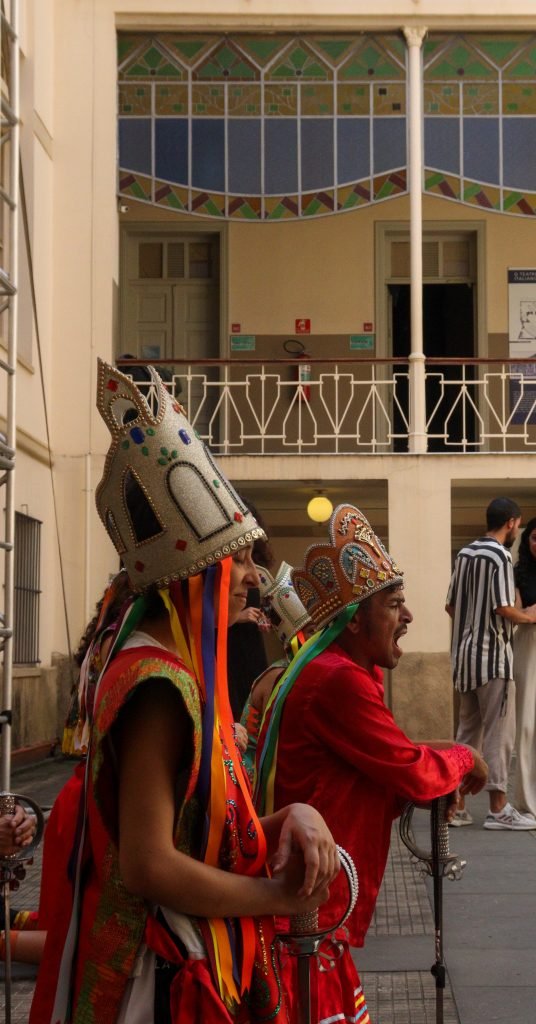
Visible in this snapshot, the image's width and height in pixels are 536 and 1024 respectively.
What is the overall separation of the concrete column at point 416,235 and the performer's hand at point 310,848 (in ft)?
41.9

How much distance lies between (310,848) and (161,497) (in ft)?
1.99

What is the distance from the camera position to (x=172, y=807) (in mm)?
2139

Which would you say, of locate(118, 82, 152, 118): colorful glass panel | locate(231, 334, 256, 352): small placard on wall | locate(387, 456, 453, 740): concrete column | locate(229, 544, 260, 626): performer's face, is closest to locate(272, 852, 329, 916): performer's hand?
locate(229, 544, 260, 626): performer's face

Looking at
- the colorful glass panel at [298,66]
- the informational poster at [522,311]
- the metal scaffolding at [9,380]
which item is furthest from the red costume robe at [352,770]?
the informational poster at [522,311]

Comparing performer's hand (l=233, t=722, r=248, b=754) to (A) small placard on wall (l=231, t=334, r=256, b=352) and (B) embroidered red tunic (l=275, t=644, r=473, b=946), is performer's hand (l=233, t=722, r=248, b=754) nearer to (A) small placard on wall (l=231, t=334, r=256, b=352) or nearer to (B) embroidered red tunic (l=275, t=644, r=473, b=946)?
(B) embroidered red tunic (l=275, t=644, r=473, b=946)

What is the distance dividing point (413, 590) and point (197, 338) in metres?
4.54

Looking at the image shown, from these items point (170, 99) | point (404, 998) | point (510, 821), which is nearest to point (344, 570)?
point (404, 998)

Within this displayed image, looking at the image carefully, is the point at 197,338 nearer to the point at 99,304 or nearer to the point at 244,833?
the point at 99,304

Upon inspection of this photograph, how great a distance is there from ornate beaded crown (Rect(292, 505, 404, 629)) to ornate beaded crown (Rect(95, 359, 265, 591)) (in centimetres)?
145

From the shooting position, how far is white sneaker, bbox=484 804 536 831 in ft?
29.3

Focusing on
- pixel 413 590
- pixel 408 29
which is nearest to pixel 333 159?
pixel 408 29

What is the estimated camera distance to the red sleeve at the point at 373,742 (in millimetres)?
3430

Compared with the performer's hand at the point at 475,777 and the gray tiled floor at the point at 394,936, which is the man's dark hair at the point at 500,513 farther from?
the performer's hand at the point at 475,777

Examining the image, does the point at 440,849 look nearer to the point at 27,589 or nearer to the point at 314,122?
the point at 27,589
